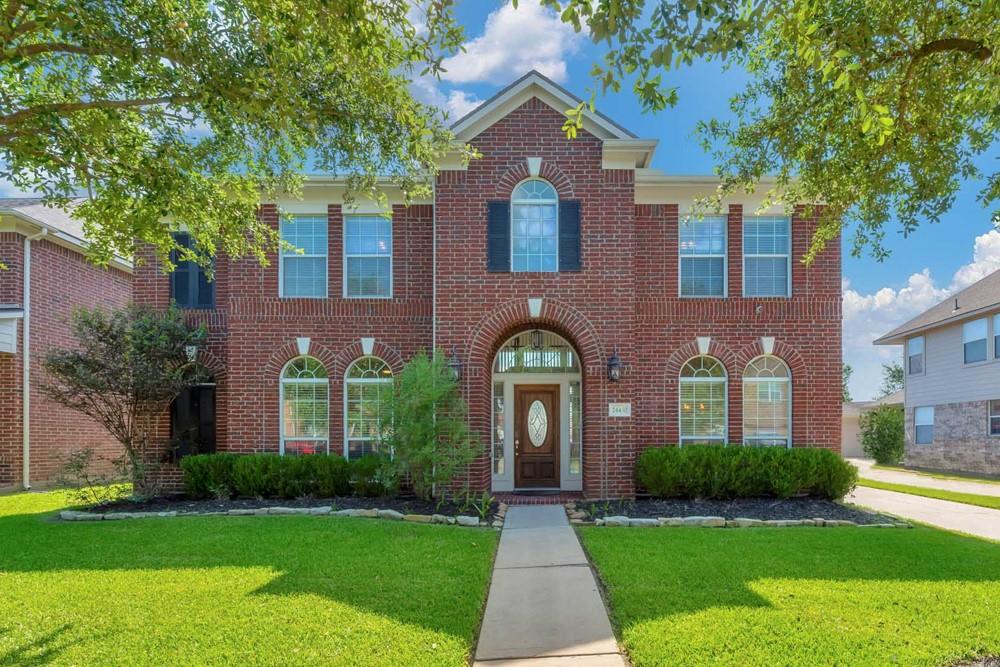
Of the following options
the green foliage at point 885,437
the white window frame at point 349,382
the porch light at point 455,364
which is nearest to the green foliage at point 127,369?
the white window frame at point 349,382

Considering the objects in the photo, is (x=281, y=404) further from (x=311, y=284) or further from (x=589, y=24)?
(x=589, y=24)

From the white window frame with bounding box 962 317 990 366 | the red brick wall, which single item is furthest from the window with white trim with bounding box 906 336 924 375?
the red brick wall

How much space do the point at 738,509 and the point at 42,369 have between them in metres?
14.8

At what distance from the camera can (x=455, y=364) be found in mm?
10289

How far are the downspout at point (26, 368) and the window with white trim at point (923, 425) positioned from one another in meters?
27.2

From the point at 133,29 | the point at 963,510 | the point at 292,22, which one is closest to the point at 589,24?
the point at 292,22

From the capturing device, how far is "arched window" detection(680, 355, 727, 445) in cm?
1130

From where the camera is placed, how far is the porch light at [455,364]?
Result: 1022cm

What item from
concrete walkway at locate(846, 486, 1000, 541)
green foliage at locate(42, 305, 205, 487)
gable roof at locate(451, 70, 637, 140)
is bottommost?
concrete walkway at locate(846, 486, 1000, 541)

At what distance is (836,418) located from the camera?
11.1m

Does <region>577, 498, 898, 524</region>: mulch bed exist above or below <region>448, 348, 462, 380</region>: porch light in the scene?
below

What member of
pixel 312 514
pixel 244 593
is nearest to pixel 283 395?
pixel 312 514

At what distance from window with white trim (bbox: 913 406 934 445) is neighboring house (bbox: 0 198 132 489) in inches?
1034

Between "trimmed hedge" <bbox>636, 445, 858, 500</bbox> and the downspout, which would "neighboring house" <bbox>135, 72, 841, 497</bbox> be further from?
the downspout
